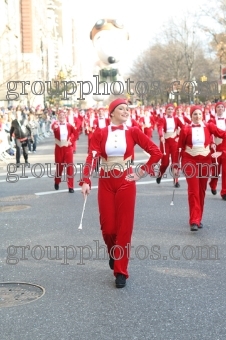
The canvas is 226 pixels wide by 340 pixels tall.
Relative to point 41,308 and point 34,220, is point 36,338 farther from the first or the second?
point 34,220

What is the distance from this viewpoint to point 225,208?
36.5 feet

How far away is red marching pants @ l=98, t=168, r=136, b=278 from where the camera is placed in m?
6.59

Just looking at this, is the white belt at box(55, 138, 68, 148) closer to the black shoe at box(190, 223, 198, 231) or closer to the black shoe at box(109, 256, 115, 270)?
the black shoe at box(190, 223, 198, 231)

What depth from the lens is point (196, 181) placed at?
9391mm

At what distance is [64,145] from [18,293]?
27.3ft

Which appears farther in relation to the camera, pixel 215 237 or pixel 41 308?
pixel 215 237

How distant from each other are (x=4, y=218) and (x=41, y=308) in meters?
5.19

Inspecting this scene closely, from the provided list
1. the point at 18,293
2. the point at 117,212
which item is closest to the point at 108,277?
the point at 117,212

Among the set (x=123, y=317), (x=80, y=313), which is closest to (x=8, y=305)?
(x=80, y=313)

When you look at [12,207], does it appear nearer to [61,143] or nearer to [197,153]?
[61,143]

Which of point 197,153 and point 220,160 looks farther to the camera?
point 220,160

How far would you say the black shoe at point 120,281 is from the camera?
645 centimetres

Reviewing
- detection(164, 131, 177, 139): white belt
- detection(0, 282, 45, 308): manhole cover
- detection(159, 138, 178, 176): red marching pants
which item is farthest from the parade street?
detection(164, 131, 177, 139): white belt

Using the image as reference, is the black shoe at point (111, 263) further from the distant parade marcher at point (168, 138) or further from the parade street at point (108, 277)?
the distant parade marcher at point (168, 138)
